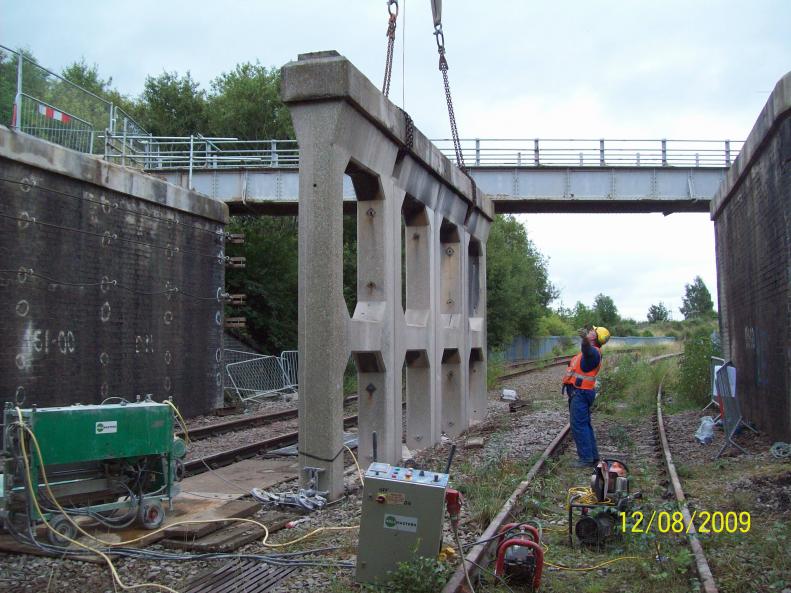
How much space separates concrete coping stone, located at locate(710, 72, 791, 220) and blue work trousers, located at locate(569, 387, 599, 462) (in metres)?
4.38

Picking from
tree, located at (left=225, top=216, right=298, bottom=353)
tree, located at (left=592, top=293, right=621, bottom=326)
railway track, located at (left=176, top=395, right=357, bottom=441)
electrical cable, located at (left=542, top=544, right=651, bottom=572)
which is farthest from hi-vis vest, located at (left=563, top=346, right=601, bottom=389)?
tree, located at (left=592, top=293, right=621, bottom=326)

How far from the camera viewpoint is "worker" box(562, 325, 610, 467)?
9.90 m

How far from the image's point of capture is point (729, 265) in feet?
52.2

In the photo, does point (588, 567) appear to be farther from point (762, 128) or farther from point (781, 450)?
point (762, 128)

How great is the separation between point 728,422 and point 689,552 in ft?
20.5

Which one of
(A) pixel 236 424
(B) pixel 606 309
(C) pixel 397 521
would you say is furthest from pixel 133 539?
(B) pixel 606 309

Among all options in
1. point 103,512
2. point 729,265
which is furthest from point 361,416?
point 729,265

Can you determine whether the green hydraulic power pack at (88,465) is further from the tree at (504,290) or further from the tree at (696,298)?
the tree at (696,298)

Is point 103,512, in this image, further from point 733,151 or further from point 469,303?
point 733,151

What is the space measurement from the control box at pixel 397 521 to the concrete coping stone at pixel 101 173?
9846 mm

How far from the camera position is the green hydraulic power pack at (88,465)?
604 centimetres

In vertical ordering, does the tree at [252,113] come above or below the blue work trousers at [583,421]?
above
